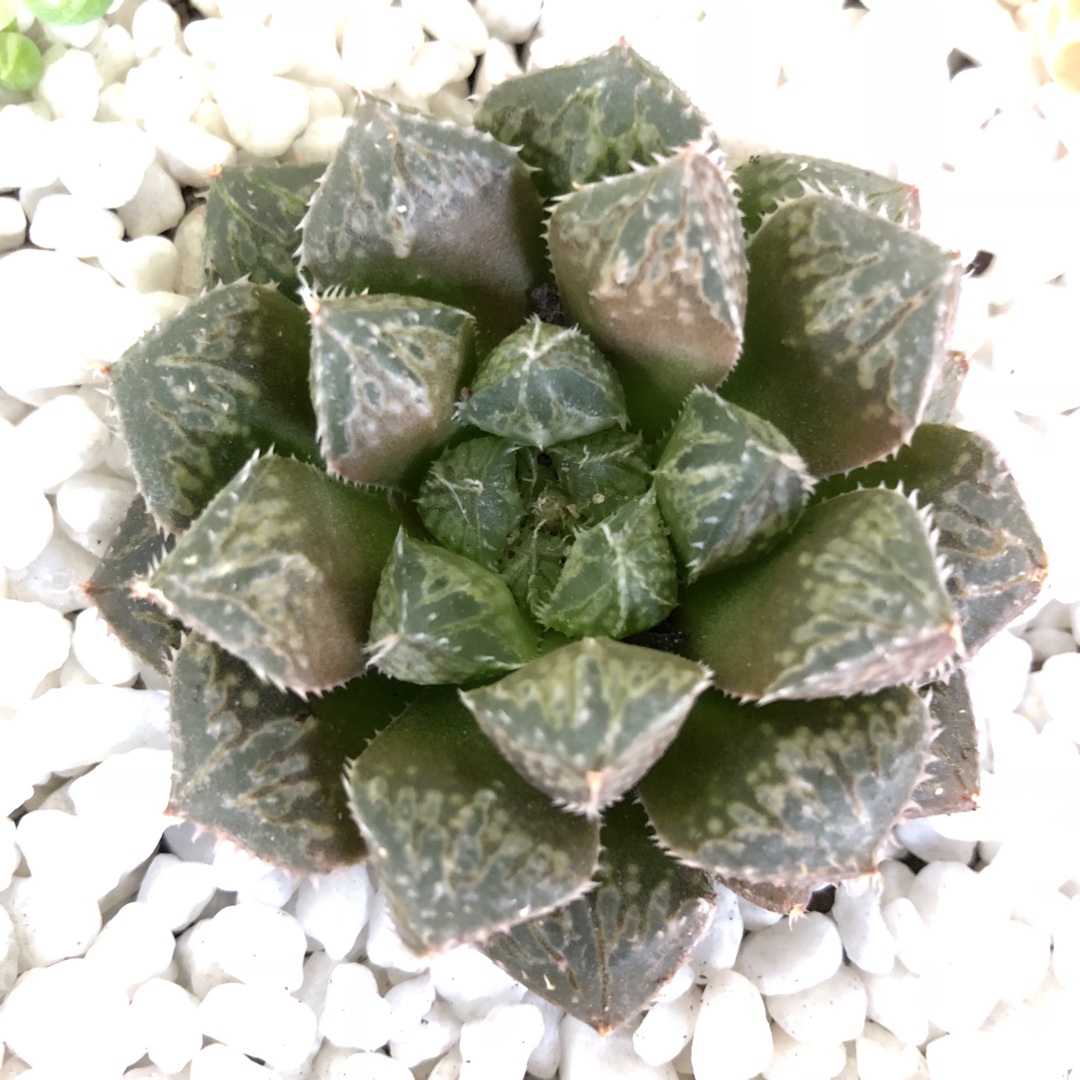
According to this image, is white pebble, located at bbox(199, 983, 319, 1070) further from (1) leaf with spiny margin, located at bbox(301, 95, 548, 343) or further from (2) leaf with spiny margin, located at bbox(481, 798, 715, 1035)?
(1) leaf with spiny margin, located at bbox(301, 95, 548, 343)

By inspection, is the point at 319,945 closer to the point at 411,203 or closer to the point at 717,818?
the point at 717,818

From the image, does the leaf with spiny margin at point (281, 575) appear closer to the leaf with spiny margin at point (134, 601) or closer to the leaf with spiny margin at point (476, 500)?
the leaf with spiny margin at point (476, 500)

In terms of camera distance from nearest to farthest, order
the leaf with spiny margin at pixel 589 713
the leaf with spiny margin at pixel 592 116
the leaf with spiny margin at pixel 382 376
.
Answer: the leaf with spiny margin at pixel 589 713 → the leaf with spiny margin at pixel 382 376 → the leaf with spiny margin at pixel 592 116

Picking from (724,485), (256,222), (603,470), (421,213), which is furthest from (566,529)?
(256,222)

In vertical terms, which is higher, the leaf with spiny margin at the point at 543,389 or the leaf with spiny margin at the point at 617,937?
the leaf with spiny margin at the point at 543,389

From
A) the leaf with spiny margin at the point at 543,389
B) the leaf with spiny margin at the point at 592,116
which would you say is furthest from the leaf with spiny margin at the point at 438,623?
the leaf with spiny margin at the point at 592,116

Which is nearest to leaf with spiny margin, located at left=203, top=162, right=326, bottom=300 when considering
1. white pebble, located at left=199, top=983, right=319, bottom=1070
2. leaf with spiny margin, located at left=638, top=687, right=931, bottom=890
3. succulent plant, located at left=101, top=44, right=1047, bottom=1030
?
succulent plant, located at left=101, top=44, right=1047, bottom=1030
